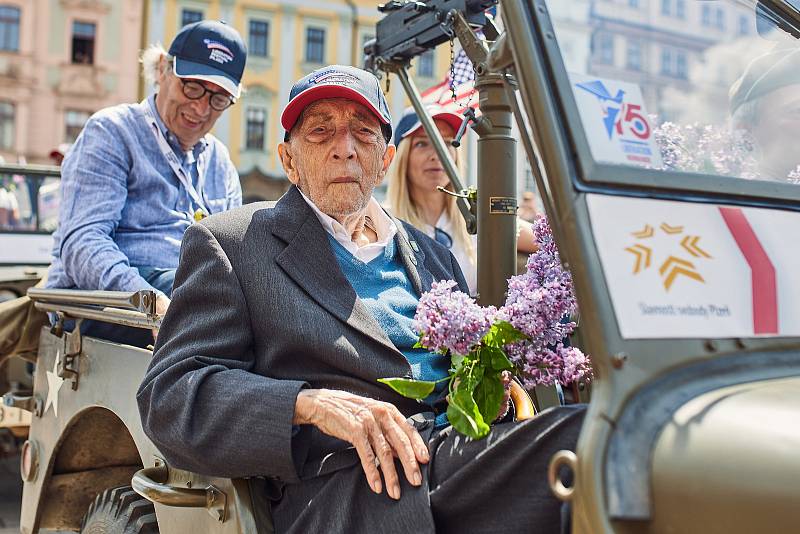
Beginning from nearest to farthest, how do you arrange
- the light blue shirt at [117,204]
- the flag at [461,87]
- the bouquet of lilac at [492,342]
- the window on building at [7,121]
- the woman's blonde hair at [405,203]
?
the bouquet of lilac at [492,342] < the light blue shirt at [117,204] < the flag at [461,87] < the woman's blonde hair at [405,203] < the window on building at [7,121]

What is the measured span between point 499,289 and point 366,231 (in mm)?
506

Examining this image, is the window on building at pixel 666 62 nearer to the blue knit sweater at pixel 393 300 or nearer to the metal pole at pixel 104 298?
the blue knit sweater at pixel 393 300

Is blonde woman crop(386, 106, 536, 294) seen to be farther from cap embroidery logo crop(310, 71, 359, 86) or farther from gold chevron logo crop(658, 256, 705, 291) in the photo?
gold chevron logo crop(658, 256, 705, 291)

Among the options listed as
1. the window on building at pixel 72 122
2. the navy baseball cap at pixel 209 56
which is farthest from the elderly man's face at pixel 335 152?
the window on building at pixel 72 122

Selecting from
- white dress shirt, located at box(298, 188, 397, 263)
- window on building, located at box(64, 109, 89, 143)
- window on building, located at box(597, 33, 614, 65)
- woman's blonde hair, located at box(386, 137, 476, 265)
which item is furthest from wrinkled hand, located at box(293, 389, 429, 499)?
window on building, located at box(64, 109, 89, 143)

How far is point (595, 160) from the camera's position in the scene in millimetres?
1472

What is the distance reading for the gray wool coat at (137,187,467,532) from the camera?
1.95 m

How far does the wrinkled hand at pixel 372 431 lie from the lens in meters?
1.85

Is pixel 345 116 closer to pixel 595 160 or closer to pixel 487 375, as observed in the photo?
pixel 487 375

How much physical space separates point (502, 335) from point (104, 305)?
1447 mm

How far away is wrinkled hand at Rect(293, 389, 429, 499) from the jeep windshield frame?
683 millimetres

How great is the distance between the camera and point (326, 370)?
7.03ft

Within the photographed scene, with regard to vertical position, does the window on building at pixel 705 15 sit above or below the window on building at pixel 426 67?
below

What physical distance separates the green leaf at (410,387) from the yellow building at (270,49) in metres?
31.0
